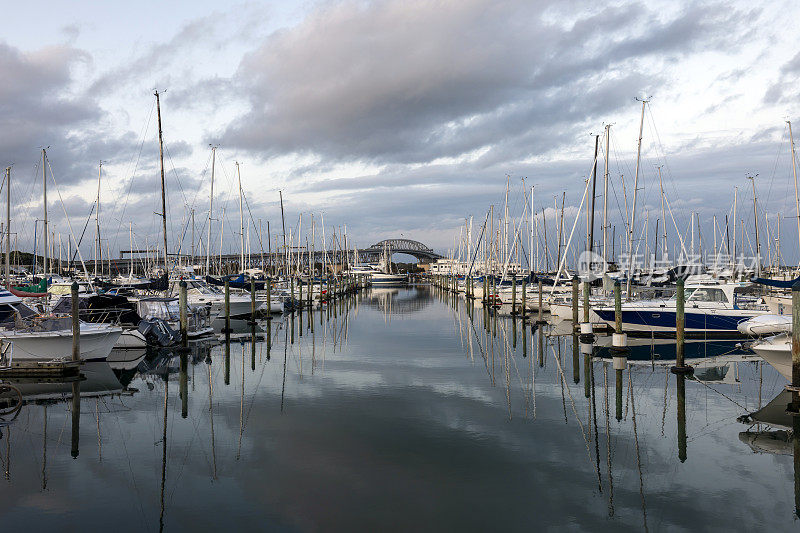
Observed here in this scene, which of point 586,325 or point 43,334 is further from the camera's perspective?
point 586,325

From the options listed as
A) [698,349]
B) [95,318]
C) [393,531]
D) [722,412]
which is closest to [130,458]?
[393,531]

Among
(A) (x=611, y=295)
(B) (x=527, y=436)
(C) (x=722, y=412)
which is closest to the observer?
(B) (x=527, y=436)

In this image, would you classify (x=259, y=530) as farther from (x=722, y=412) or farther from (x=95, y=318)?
(x=95, y=318)

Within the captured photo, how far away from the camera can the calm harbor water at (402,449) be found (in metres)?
10.2

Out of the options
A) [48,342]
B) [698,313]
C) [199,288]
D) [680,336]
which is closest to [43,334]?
[48,342]

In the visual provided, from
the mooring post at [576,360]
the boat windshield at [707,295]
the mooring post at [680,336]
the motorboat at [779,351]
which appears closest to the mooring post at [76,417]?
the mooring post at [576,360]

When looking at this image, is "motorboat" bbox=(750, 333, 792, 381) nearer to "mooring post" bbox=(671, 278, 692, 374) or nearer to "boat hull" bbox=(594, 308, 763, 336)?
"mooring post" bbox=(671, 278, 692, 374)

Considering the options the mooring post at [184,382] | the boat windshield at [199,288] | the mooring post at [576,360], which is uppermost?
the boat windshield at [199,288]

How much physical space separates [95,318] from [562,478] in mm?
23891

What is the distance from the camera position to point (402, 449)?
13609mm

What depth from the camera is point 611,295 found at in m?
41.1

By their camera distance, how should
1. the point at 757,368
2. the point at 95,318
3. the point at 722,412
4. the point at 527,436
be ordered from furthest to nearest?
the point at 95,318 < the point at 757,368 < the point at 722,412 < the point at 527,436

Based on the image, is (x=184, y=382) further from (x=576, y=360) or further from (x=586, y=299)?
(x=586, y=299)

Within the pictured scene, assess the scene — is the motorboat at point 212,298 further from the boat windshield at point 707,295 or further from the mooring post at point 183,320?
the boat windshield at point 707,295
